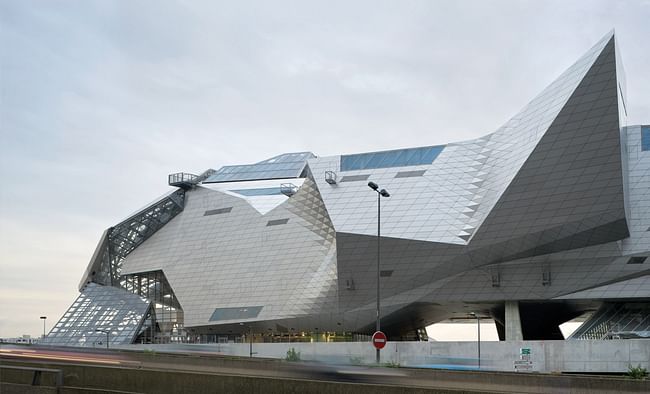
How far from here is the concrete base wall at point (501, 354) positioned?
4781cm

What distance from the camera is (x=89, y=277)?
288 feet

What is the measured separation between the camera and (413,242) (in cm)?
6188

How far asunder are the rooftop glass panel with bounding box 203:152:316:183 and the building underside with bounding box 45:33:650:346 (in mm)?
346

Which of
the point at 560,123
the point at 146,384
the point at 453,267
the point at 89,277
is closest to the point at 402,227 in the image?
the point at 453,267

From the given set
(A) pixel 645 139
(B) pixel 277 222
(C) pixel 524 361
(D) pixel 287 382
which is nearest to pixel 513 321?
(C) pixel 524 361

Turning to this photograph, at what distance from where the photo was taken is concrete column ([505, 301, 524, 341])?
60.1 metres

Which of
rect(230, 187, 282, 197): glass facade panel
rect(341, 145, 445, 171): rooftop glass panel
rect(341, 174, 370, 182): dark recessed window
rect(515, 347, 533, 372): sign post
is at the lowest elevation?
rect(515, 347, 533, 372): sign post

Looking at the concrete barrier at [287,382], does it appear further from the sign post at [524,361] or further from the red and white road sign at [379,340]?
the sign post at [524,361]

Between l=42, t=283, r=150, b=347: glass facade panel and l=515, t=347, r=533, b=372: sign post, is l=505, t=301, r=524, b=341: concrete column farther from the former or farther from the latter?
l=42, t=283, r=150, b=347: glass facade panel

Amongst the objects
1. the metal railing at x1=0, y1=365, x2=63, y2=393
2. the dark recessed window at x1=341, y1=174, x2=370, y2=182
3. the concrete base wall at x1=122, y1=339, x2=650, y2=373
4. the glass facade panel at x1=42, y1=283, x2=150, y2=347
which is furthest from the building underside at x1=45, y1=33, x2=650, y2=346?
the metal railing at x1=0, y1=365, x2=63, y2=393

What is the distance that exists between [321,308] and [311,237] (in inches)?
291

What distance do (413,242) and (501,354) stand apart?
13.7 metres

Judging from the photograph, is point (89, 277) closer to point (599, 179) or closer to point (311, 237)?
point (311, 237)

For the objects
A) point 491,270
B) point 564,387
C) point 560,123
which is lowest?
point 564,387
